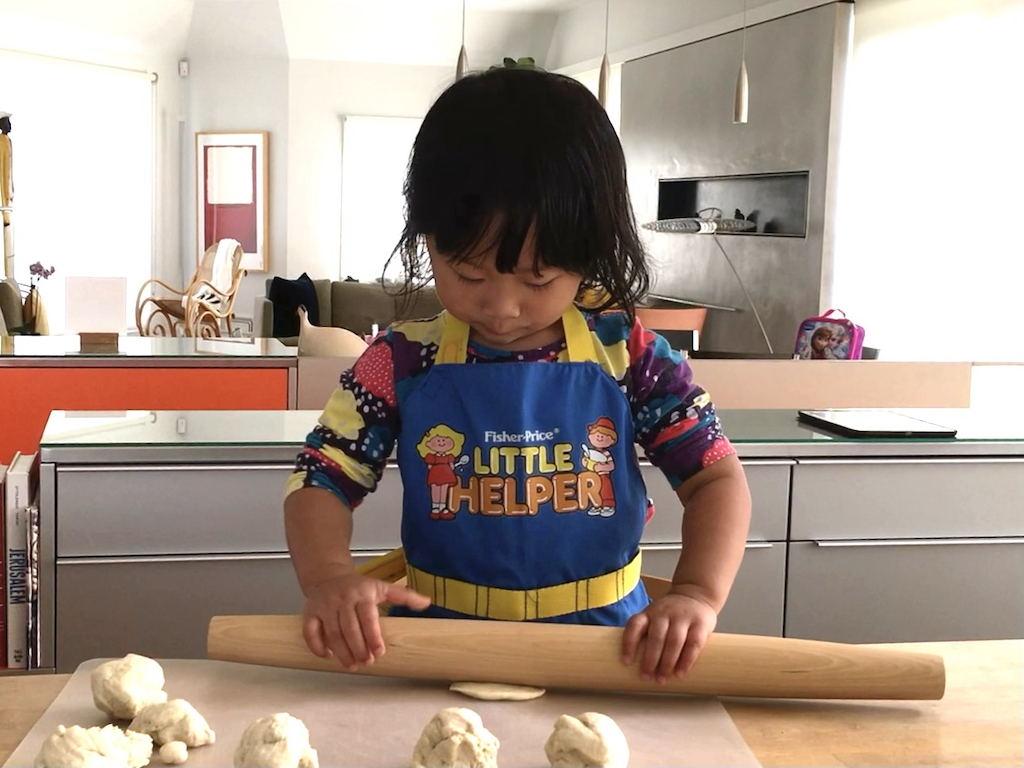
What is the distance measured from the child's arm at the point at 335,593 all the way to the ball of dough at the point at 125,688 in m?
0.13

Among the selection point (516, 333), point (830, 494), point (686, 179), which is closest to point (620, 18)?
point (686, 179)

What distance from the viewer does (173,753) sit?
83cm

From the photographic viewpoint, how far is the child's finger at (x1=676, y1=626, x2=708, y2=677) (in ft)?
3.10

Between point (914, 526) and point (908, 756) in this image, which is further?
point (914, 526)

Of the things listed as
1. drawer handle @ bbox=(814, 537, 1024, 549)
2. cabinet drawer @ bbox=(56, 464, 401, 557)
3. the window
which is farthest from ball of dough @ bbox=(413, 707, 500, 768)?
the window

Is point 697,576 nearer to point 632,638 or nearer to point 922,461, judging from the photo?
point 632,638

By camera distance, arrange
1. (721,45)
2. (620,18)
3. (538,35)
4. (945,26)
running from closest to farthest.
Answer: (945,26) < (721,45) < (620,18) < (538,35)

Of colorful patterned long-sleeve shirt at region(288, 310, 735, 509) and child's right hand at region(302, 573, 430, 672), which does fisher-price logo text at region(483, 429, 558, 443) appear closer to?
colorful patterned long-sleeve shirt at region(288, 310, 735, 509)

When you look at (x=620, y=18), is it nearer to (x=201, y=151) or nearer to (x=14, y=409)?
(x=201, y=151)

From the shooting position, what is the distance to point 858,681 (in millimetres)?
952

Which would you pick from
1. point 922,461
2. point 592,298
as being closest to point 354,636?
point 592,298

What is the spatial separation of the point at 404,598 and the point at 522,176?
378 mm

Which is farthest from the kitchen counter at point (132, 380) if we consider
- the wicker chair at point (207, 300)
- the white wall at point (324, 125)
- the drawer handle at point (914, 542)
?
the white wall at point (324, 125)

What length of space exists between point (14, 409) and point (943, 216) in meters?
4.46
